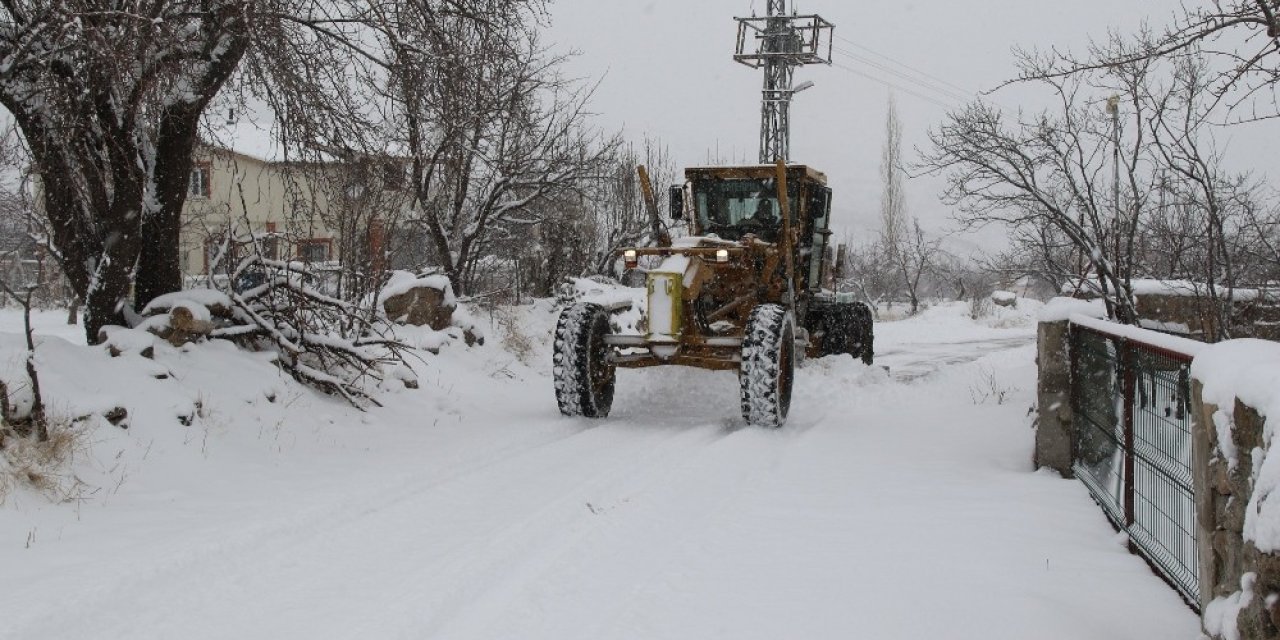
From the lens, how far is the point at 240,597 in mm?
3967

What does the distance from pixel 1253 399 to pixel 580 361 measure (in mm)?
6107

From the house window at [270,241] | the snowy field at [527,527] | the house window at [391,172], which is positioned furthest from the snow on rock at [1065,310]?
the house window at [270,241]

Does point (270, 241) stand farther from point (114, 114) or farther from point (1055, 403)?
point (1055, 403)

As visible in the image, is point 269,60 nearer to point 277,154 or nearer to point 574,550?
point 277,154

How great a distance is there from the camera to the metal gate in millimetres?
3988

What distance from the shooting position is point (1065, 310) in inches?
248

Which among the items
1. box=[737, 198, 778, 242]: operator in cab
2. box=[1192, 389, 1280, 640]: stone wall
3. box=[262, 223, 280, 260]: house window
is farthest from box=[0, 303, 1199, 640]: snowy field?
box=[737, 198, 778, 242]: operator in cab

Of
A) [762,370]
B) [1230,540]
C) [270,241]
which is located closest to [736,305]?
[762,370]

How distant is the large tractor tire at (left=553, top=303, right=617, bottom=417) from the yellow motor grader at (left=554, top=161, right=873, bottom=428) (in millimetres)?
12

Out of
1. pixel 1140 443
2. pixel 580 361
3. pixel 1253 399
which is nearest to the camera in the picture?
pixel 1253 399

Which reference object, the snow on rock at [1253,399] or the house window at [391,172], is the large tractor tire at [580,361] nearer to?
the house window at [391,172]

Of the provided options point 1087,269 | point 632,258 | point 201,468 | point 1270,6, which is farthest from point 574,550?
point 1087,269

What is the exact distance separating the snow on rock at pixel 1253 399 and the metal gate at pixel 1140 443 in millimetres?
510

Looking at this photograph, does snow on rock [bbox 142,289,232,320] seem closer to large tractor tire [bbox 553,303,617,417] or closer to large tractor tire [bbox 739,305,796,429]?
large tractor tire [bbox 553,303,617,417]
